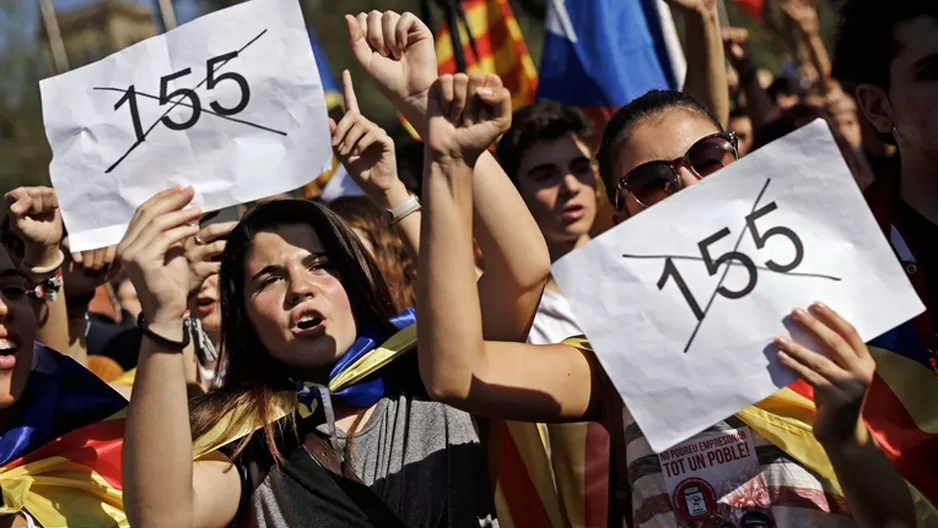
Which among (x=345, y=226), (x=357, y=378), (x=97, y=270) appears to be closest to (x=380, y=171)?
(x=345, y=226)

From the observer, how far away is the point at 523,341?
2844 mm

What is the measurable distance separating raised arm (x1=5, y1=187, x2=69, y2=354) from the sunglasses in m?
1.53

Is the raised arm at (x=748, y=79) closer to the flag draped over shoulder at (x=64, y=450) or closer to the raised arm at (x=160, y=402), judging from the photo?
the flag draped over shoulder at (x=64, y=450)

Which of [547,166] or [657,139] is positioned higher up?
A: [657,139]

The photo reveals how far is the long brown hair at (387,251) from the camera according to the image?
383 centimetres

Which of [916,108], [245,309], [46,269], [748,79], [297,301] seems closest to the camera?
[916,108]

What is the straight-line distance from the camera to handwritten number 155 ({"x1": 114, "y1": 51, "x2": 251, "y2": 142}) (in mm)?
3068

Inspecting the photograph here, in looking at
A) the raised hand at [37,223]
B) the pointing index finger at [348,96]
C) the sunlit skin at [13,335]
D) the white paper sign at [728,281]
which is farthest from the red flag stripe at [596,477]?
the raised hand at [37,223]

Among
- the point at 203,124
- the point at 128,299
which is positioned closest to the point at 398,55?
the point at 203,124

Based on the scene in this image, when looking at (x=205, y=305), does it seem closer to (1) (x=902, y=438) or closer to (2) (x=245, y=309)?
(2) (x=245, y=309)

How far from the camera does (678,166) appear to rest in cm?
265

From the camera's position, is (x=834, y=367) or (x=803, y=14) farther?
(x=803, y=14)

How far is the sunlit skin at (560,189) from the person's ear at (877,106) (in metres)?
1.59

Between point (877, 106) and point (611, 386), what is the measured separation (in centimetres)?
73
